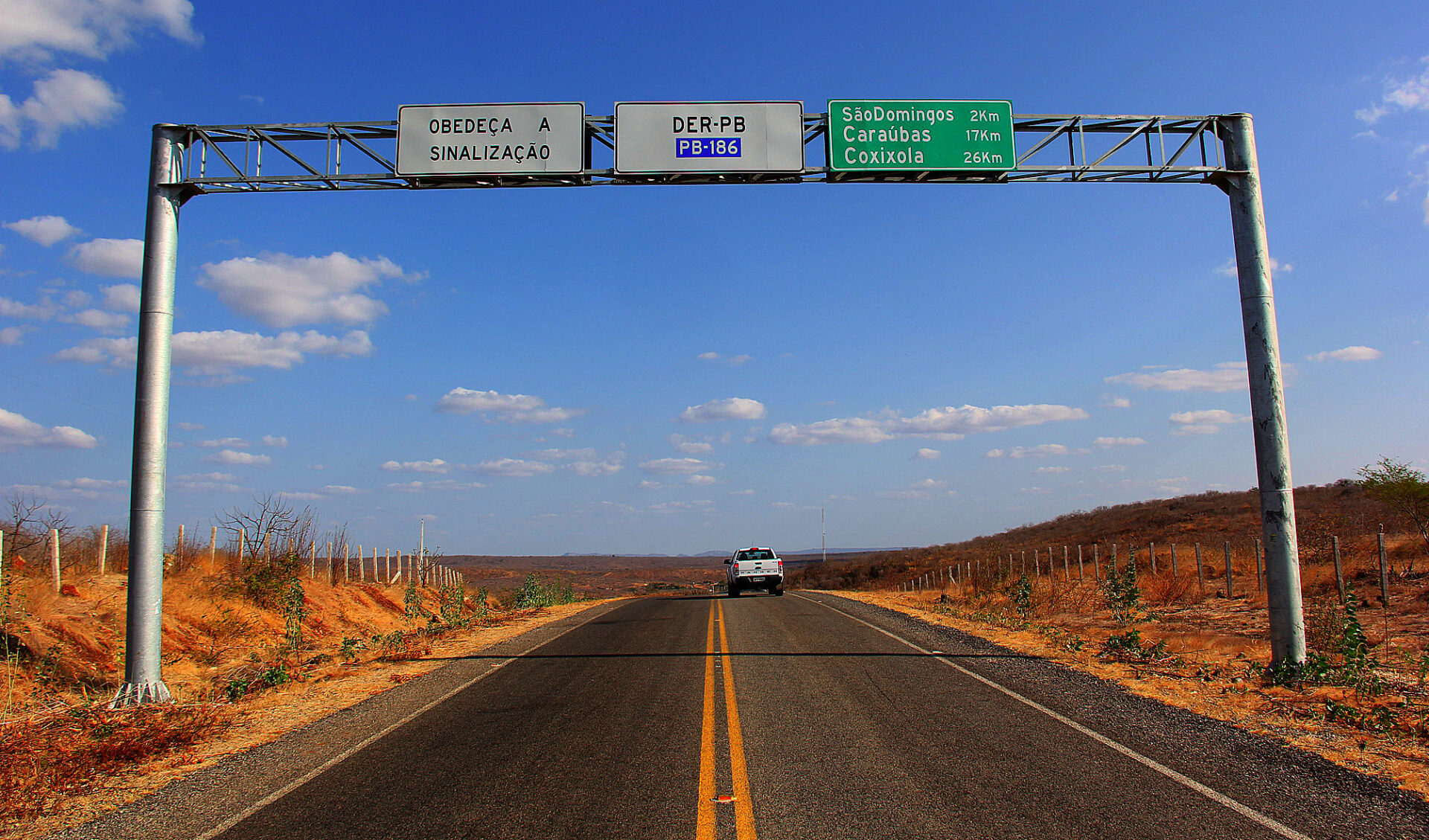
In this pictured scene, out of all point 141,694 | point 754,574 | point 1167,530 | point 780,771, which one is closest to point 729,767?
point 780,771

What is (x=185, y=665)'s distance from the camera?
1495 centimetres

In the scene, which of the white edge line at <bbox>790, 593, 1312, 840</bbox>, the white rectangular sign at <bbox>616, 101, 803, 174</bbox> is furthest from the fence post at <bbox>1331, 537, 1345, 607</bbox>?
the white rectangular sign at <bbox>616, 101, 803, 174</bbox>

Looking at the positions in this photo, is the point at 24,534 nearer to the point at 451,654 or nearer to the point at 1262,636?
the point at 451,654

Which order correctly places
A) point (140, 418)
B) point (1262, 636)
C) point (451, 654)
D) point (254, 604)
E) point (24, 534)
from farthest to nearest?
point (254, 604) → point (1262, 636) → point (24, 534) → point (451, 654) → point (140, 418)

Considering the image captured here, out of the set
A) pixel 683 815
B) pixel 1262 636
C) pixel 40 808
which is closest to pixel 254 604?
pixel 40 808

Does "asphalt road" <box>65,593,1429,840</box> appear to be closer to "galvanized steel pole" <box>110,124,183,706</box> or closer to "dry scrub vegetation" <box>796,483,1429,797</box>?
"dry scrub vegetation" <box>796,483,1429,797</box>

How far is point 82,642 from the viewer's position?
13648 millimetres

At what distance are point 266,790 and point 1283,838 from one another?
23.9ft

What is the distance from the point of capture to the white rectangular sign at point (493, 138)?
12297 mm

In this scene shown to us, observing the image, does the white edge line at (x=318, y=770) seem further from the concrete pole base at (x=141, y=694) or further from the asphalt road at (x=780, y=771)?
the concrete pole base at (x=141, y=694)

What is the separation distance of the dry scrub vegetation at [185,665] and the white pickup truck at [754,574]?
10.2m

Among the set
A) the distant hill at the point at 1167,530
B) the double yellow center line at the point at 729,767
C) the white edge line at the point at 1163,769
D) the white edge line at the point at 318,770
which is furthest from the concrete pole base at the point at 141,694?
the distant hill at the point at 1167,530

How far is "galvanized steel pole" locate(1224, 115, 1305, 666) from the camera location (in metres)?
11.3

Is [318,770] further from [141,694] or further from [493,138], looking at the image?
[493,138]
